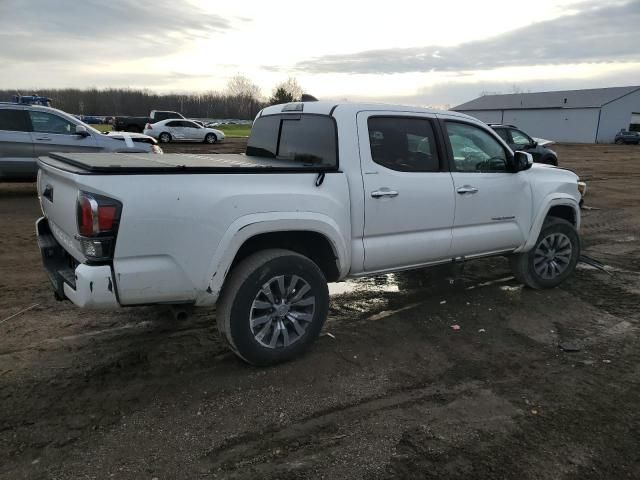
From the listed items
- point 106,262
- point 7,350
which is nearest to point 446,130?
point 106,262

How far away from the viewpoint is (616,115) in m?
53.1

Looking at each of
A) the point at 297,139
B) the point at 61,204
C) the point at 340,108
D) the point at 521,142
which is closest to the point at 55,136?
the point at 297,139

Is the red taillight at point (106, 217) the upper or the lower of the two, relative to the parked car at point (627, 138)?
lower

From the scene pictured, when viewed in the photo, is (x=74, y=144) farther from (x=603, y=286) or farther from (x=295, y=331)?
(x=603, y=286)

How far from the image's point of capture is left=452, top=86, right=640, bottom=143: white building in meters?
52.6

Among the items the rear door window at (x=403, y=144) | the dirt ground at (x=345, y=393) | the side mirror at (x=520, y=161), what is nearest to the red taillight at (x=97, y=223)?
the dirt ground at (x=345, y=393)

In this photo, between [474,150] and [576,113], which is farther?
[576,113]

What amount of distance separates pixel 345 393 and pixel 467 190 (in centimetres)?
Answer: 232

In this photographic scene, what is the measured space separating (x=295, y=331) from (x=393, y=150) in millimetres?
1771

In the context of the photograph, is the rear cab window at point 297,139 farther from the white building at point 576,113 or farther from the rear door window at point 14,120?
the white building at point 576,113

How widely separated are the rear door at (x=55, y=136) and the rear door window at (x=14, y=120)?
12cm

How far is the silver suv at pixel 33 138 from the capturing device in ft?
33.6

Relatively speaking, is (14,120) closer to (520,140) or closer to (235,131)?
(520,140)

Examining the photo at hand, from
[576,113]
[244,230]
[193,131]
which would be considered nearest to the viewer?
[244,230]
